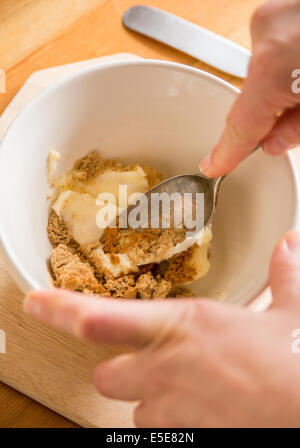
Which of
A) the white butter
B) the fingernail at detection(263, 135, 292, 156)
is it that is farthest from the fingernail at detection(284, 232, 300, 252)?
the white butter

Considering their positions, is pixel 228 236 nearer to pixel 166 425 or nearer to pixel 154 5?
pixel 166 425

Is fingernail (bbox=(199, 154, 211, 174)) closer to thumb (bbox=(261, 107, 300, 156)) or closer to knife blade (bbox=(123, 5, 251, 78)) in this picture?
thumb (bbox=(261, 107, 300, 156))

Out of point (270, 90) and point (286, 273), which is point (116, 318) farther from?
point (270, 90)

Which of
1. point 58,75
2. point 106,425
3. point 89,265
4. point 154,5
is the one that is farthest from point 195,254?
point 154,5

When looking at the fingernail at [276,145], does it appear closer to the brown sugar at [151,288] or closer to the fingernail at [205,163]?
the fingernail at [205,163]

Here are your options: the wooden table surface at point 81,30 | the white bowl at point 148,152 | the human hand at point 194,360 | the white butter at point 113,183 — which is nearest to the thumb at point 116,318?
the human hand at point 194,360

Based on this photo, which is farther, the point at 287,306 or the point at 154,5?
the point at 154,5

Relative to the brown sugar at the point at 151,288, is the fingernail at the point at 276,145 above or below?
above
